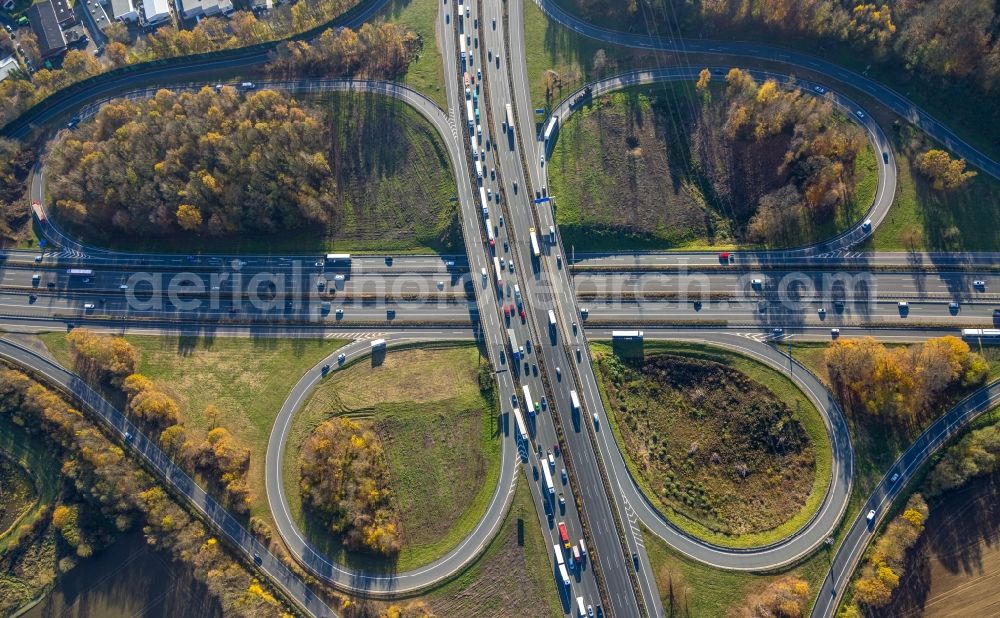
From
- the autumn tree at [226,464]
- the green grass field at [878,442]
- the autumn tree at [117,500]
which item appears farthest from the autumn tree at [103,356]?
the green grass field at [878,442]

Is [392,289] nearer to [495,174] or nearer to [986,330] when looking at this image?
[495,174]

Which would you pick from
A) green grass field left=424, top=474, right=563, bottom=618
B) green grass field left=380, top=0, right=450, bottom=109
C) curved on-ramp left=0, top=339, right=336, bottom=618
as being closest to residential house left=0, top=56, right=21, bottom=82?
curved on-ramp left=0, top=339, right=336, bottom=618

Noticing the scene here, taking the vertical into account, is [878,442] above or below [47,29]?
below

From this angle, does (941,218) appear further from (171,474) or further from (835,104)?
(171,474)

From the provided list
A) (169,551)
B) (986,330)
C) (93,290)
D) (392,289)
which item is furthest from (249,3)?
(986,330)

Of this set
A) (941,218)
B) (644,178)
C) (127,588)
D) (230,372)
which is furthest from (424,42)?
(127,588)

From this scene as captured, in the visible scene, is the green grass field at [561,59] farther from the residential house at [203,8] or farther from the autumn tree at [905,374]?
the residential house at [203,8]

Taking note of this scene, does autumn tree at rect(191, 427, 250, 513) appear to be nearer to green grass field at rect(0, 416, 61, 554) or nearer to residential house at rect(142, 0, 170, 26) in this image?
green grass field at rect(0, 416, 61, 554)
